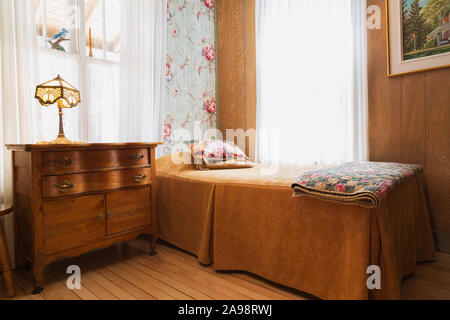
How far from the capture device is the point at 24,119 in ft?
5.93

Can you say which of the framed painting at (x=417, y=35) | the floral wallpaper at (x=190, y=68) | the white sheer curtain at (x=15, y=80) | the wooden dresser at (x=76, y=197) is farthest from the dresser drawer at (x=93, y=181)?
the framed painting at (x=417, y=35)

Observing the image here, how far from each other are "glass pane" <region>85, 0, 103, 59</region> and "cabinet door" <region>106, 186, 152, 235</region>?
49.2 inches

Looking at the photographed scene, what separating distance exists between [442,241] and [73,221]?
249 cm

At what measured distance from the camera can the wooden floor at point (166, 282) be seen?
1438 millimetres

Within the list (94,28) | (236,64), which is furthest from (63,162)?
(236,64)

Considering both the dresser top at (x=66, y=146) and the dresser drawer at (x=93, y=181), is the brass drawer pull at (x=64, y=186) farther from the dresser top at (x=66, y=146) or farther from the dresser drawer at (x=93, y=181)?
the dresser top at (x=66, y=146)

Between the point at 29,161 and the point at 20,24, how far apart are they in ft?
3.29

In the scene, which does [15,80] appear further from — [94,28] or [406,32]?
[406,32]

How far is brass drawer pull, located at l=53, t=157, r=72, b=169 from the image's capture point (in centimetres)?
152

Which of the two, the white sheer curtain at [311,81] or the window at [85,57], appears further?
the white sheer curtain at [311,81]

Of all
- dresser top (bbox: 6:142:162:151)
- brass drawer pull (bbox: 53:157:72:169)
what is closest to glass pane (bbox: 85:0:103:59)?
dresser top (bbox: 6:142:162:151)

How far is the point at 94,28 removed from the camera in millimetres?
2260

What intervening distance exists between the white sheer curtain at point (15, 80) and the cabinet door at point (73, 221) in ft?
1.63
